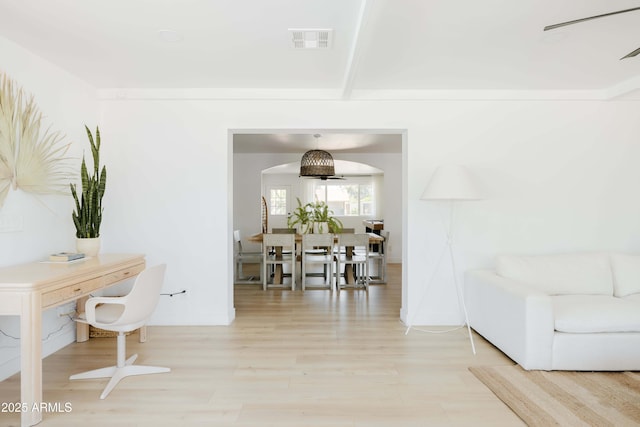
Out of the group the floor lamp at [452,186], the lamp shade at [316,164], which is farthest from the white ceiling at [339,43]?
the lamp shade at [316,164]

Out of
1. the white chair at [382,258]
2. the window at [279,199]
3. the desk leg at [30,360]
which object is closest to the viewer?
the desk leg at [30,360]

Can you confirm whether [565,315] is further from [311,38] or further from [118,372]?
[118,372]

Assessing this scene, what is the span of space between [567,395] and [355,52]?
2694 mm

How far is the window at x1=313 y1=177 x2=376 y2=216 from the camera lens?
41.0 ft

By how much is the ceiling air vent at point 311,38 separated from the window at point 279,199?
905cm

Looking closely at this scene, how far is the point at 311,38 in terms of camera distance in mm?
2799

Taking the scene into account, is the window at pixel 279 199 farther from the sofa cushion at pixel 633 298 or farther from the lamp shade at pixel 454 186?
the sofa cushion at pixel 633 298

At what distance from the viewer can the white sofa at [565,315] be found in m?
2.81

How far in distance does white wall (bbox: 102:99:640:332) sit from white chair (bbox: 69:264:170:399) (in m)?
1.25

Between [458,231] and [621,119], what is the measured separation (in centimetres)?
203

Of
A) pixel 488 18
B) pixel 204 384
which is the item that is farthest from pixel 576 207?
pixel 204 384

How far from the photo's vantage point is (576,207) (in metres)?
4.00

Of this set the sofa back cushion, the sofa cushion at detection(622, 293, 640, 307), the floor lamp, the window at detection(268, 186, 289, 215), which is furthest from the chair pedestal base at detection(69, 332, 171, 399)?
the window at detection(268, 186, 289, 215)

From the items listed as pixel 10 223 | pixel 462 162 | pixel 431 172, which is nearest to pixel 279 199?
pixel 431 172
